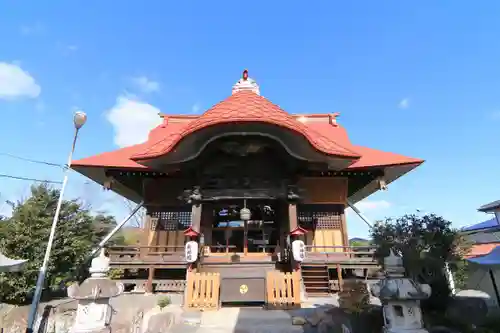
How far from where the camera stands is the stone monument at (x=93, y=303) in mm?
5141

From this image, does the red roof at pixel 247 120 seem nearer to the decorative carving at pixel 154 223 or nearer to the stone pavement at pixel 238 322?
the decorative carving at pixel 154 223

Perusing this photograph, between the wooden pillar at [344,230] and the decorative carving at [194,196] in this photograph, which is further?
the wooden pillar at [344,230]

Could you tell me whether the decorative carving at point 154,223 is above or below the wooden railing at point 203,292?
above

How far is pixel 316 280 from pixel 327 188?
3.91m

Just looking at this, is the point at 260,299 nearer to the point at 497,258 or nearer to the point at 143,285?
the point at 143,285

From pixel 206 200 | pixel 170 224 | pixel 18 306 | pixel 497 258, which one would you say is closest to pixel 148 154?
pixel 206 200

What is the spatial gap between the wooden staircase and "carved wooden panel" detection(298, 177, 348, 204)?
10.2ft

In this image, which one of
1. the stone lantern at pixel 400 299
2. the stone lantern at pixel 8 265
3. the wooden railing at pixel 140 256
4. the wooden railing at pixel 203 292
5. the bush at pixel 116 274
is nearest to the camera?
the stone lantern at pixel 400 299

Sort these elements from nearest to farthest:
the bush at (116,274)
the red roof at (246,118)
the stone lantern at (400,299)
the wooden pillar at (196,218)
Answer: the stone lantern at (400,299)
the red roof at (246,118)
the wooden pillar at (196,218)
the bush at (116,274)

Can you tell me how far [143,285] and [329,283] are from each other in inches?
260

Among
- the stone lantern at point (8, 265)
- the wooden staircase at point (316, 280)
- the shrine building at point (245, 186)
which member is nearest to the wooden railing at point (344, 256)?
the shrine building at point (245, 186)

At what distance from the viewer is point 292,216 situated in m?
9.66

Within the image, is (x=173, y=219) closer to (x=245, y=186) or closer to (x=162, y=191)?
(x=162, y=191)

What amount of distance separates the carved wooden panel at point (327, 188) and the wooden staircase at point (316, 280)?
311 centimetres
